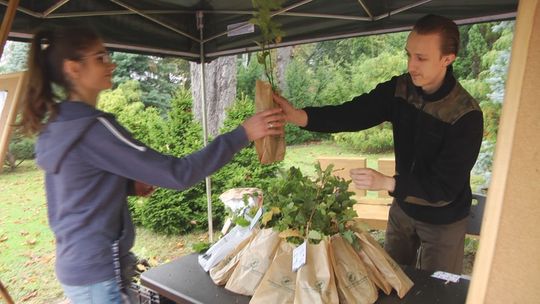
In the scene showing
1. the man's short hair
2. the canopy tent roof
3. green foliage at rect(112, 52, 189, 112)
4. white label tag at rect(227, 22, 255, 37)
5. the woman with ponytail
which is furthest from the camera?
green foliage at rect(112, 52, 189, 112)

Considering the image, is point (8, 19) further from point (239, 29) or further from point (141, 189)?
point (239, 29)

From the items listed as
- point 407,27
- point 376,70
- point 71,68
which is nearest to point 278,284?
point 71,68

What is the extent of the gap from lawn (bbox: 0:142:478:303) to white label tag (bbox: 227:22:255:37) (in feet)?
8.77

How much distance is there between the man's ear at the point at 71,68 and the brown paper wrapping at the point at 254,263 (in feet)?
2.80

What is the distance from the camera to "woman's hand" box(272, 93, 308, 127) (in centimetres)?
177

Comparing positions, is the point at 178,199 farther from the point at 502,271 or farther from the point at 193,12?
the point at 502,271

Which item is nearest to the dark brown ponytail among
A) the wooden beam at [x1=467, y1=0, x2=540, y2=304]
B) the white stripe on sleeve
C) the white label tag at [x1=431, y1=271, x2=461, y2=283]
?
the white stripe on sleeve

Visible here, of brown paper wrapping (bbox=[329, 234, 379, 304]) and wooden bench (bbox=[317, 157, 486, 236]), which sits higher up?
brown paper wrapping (bbox=[329, 234, 379, 304])

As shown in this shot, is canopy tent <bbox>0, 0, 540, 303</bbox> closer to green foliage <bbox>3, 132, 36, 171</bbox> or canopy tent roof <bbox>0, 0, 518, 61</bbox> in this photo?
canopy tent roof <bbox>0, 0, 518, 61</bbox>

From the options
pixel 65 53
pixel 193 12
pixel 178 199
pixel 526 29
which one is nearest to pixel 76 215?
pixel 65 53

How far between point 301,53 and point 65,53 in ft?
40.2

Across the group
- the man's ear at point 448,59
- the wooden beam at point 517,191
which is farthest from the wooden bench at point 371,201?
the wooden beam at point 517,191

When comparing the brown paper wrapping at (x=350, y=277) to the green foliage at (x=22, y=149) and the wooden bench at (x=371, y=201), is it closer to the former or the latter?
the wooden bench at (x=371, y=201)

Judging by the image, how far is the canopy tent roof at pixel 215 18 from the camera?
2.46 metres
